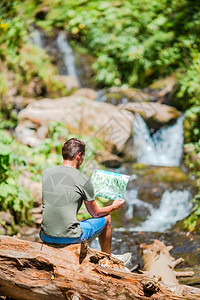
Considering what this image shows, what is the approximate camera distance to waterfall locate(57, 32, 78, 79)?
13.6 meters

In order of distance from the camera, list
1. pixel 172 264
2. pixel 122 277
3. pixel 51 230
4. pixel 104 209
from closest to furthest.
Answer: pixel 122 277, pixel 51 230, pixel 104 209, pixel 172 264

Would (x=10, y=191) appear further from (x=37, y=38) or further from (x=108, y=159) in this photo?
(x=37, y=38)

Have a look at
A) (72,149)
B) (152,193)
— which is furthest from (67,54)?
(72,149)

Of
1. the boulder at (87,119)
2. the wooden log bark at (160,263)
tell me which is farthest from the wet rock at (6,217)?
the boulder at (87,119)

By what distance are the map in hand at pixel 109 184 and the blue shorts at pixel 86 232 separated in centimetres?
30

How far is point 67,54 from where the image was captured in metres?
14.0

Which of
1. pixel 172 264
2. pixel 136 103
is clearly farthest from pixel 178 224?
pixel 136 103

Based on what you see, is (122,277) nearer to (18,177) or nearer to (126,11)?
(18,177)

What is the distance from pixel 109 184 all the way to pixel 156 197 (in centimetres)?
401

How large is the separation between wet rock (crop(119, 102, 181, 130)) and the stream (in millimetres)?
150

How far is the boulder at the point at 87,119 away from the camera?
8.86 m

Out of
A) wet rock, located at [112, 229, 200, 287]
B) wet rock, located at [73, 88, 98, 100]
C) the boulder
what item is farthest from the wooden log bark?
wet rock, located at [73, 88, 98, 100]

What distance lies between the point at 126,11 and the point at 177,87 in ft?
16.6

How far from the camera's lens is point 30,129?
9141 mm
